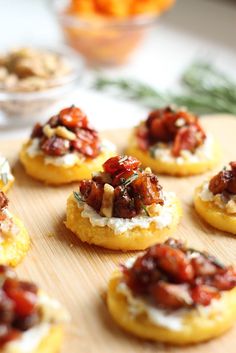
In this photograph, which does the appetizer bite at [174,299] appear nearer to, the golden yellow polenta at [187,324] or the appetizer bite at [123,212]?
the golden yellow polenta at [187,324]

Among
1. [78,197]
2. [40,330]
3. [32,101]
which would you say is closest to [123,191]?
[78,197]

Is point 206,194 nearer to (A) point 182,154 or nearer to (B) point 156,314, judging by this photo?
(A) point 182,154

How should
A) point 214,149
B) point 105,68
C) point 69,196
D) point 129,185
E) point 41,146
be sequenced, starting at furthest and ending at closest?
point 105,68
point 214,149
point 41,146
point 69,196
point 129,185

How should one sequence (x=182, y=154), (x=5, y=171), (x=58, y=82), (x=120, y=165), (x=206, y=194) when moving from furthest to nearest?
1. (x=58, y=82)
2. (x=182, y=154)
3. (x=5, y=171)
4. (x=206, y=194)
5. (x=120, y=165)

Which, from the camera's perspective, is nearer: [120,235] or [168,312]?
[168,312]

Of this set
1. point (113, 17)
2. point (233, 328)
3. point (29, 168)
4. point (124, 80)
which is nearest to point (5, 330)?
point (233, 328)

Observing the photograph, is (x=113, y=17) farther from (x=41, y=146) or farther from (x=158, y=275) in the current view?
(x=158, y=275)
